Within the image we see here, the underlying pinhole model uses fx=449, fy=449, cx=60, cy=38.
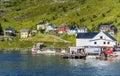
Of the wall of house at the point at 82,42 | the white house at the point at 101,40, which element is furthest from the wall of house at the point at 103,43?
the wall of house at the point at 82,42

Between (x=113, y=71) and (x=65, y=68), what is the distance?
11071 mm

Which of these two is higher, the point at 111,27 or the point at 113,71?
the point at 111,27

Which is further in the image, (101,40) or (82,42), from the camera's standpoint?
(82,42)

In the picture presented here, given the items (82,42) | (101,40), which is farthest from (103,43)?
(82,42)

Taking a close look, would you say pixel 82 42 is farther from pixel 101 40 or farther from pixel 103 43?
pixel 103 43

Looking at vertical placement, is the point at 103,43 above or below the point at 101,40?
below

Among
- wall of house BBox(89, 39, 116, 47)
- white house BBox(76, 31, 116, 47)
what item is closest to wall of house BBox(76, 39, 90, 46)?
white house BBox(76, 31, 116, 47)

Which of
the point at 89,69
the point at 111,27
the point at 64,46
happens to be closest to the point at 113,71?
the point at 89,69

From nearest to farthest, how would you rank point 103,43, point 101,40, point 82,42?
point 101,40 < point 103,43 < point 82,42

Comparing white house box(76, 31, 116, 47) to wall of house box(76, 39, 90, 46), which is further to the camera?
wall of house box(76, 39, 90, 46)

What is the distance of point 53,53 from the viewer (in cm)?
15325

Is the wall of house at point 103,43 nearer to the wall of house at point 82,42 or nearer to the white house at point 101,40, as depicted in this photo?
the white house at point 101,40

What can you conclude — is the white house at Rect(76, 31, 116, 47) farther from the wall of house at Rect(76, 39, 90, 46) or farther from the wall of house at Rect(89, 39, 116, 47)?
the wall of house at Rect(76, 39, 90, 46)

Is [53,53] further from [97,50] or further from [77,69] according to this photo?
[77,69]
